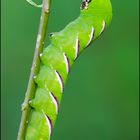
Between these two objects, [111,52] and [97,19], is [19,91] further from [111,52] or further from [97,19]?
[97,19]

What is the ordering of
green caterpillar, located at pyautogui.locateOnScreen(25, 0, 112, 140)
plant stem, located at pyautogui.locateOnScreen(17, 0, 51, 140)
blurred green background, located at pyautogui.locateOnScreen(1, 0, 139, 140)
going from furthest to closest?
blurred green background, located at pyautogui.locateOnScreen(1, 0, 139, 140) → green caterpillar, located at pyautogui.locateOnScreen(25, 0, 112, 140) → plant stem, located at pyautogui.locateOnScreen(17, 0, 51, 140)

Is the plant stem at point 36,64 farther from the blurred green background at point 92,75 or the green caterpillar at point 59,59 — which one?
the blurred green background at point 92,75

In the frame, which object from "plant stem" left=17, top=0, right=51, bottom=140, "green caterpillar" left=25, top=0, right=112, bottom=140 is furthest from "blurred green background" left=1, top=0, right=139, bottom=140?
"plant stem" left=17, top=0, right=51, bottom=140

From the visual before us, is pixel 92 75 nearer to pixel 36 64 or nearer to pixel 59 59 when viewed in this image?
pixel 59 59

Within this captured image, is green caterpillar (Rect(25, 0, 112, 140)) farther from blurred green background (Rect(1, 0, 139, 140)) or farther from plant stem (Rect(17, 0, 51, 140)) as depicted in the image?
blurred green background (Rect(1, 0, 139, 140))

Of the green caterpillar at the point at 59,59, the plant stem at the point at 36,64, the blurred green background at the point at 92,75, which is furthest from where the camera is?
the blurred green background at the point at 92,75

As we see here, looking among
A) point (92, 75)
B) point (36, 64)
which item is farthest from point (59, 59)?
point (92, 75)

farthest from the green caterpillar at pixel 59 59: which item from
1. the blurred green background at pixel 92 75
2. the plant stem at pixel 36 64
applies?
the blurred green background at pixel 92 75
